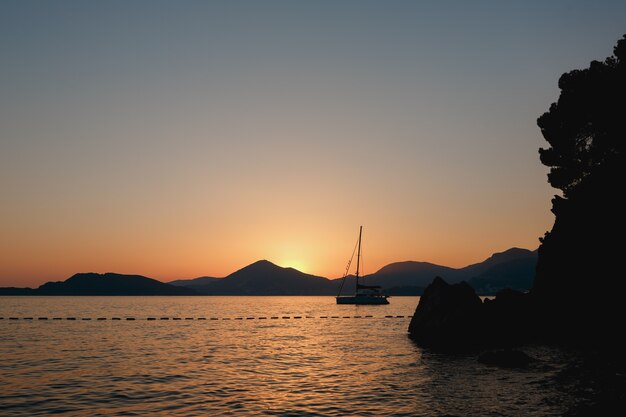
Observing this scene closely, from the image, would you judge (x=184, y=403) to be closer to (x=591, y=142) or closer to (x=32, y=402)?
(x=32, y=402)

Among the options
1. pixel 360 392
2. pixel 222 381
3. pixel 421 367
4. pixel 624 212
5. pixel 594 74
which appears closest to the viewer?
pixel 360 392

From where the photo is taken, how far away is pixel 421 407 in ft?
81.5

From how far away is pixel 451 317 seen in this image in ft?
185

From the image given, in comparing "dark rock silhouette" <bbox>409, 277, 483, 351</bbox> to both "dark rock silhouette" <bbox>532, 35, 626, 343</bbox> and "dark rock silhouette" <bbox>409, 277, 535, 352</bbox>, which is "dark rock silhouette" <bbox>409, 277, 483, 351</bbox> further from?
"dark rock silhouette" <bbox>532, 35, 626, 343</bbox>

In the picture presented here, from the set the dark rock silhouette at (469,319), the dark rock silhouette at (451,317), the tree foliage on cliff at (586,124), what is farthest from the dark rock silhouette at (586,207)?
the dark rock silhouette at (451,317)

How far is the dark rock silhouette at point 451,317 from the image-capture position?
55188 mm

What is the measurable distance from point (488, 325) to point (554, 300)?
24.0 feet

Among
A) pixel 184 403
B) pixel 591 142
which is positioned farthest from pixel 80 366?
pixel 591 142

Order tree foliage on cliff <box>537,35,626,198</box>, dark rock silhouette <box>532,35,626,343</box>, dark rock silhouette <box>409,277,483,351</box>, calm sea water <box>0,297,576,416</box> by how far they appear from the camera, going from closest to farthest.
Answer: calm sea water <box>0,297,576,416</box>
dark rock silhouette <box>532,35,626,343</box>
tree foliage on cliff <box>537,35,626,198</box>
dark rock silhouette <box>409,277,483,351</box>

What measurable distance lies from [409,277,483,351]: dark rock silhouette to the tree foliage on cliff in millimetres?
16631

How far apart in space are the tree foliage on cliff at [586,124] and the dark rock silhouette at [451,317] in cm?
1663

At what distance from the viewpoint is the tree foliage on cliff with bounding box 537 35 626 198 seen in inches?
2044

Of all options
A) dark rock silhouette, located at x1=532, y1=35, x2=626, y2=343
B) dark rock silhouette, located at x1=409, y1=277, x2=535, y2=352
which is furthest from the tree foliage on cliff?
dark rock silhouette, located at x1=409, y1=277, x2=535, y2=352

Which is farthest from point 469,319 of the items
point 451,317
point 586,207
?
point 586,207
